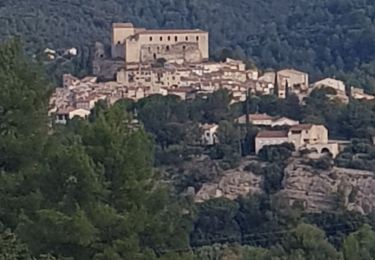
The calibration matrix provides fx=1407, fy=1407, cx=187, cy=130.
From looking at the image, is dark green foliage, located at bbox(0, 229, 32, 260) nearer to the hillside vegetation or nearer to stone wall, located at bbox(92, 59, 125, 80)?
stone wall, located at bbox(92, 59, 125, 80)

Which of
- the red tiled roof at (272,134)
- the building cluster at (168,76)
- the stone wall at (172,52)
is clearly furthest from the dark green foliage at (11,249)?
the stone wall at (172,52)

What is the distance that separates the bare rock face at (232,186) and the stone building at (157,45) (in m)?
9.96

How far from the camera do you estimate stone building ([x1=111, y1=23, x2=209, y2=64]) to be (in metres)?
39.0

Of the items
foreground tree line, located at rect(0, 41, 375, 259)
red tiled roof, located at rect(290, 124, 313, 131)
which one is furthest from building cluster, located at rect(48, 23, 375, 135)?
foreground tree line, located at rect(0, 41, 375, 259)

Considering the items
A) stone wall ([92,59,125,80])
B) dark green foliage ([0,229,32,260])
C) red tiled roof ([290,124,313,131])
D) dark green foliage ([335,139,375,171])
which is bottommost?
dark green foliage ([335,139,375,171])

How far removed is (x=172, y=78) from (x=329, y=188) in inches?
396

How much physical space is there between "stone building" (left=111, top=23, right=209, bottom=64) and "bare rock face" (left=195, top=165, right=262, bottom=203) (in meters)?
9.96

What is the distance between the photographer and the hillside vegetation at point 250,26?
1975 inches

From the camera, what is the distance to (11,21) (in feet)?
165

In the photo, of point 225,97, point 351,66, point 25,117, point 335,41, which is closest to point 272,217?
point 225,97

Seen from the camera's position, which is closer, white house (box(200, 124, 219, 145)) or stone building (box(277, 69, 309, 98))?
white house (box(200, 124, 219, 145))

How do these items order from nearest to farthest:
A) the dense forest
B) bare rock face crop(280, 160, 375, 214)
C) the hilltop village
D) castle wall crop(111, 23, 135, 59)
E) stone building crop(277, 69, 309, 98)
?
the dense forest, bare rock face crop(280, 160, 375, 214), the hilltop village, stone building crop(277, 69, 309, 98), castle wall crop(111, 23, 135, 59)

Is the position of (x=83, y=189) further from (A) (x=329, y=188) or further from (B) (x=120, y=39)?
(B) (x=120, y=39)

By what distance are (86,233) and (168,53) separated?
3048cm
